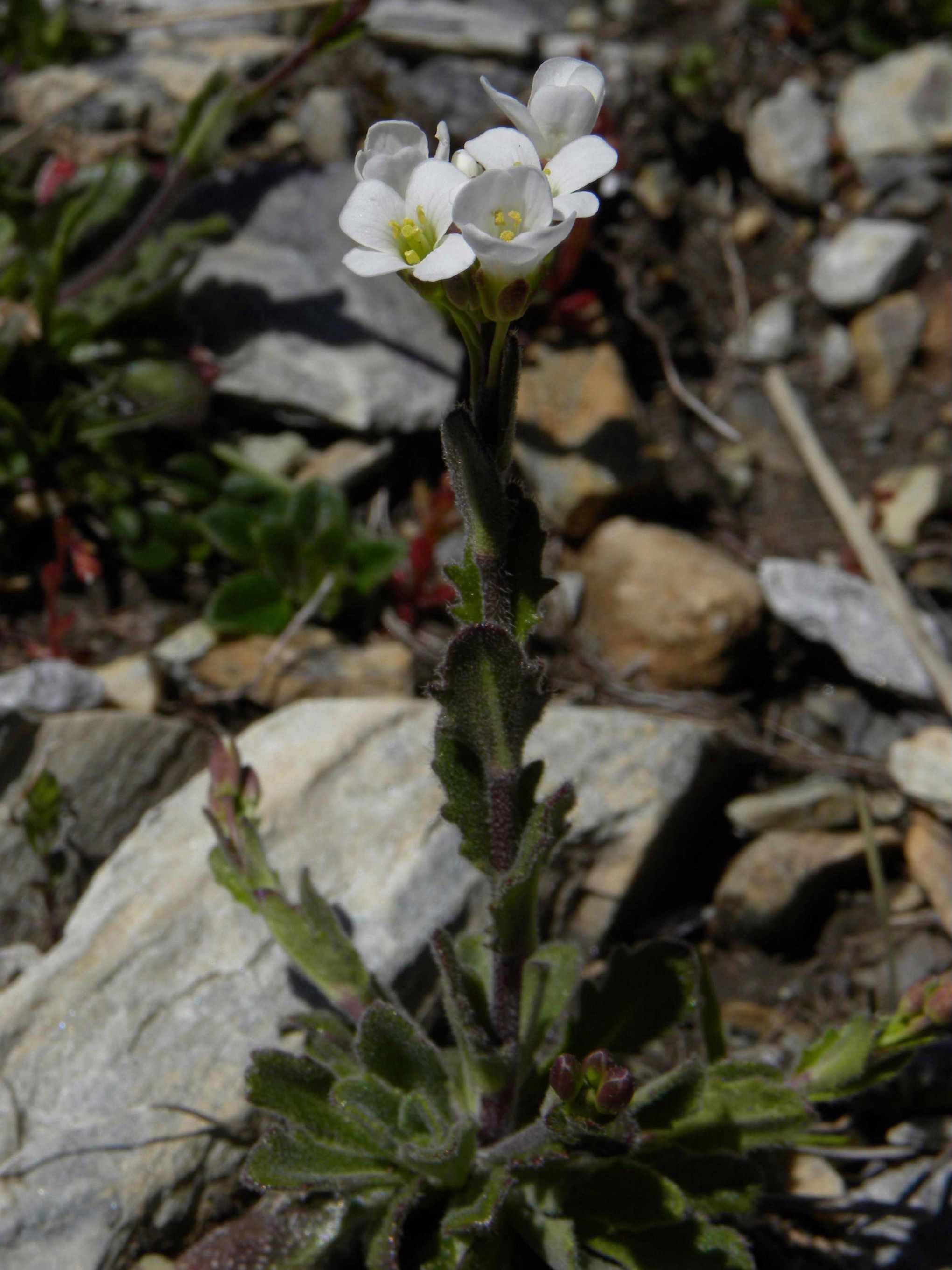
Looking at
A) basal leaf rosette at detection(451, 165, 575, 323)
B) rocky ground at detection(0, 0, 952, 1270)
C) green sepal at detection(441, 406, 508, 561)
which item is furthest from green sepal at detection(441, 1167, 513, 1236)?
basal leaf rosette at detection(451, 165, 575, 323)

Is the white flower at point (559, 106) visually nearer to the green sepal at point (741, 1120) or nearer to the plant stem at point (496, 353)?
the plant stem at point (496, 353)

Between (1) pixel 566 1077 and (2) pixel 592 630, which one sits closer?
(1) pixel 566 1077

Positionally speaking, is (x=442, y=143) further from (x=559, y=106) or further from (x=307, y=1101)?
(x=307, y=1101)

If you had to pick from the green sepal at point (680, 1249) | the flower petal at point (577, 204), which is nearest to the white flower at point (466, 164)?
the flower petal at point (577, 204)

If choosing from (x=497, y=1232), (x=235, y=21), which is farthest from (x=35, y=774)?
(x=235, y=21)

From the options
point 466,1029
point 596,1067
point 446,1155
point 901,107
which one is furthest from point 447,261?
point 901,107

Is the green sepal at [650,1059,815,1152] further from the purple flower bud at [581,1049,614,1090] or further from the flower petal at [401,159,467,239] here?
the flower petal at [401,159,467,239]
